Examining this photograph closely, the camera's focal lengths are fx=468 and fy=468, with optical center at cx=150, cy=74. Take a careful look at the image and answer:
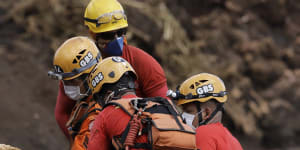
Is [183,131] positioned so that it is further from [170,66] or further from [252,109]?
[252,109]

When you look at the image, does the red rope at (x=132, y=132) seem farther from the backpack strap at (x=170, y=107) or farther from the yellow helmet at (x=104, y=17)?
the yellow helmet at (x=104, y=17)

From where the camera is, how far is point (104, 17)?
5.32 metres

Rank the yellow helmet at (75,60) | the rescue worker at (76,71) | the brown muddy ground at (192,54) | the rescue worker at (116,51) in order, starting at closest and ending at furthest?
the rescue worker at (76,71) → the yellow helmet at (75,60) → the rescue worker at (116,51) → the brown muddy ground at (192,54)

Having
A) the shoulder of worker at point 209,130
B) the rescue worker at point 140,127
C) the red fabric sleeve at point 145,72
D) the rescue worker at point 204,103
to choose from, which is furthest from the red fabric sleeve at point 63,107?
the shoulder of worker at point 209,130

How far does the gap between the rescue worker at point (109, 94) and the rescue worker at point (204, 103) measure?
66 centimetres

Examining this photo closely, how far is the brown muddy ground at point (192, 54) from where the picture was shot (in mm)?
9438

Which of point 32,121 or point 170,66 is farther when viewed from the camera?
point 170,66

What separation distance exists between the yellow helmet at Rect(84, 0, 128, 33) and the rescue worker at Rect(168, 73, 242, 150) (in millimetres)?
1125

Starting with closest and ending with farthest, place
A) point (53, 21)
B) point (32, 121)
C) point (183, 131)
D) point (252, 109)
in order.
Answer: point (183, 131) < point (32, 121) < point (53, 21) < point (252, 109)

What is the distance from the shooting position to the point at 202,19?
14945 mm

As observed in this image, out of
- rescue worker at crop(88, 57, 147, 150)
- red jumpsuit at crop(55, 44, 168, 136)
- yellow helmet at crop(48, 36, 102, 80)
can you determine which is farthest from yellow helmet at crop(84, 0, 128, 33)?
rescue worker at crop(88, 57, 147, 150)

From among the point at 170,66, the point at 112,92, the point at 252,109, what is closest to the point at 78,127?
the point at 112,92

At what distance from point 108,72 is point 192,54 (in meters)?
8.85

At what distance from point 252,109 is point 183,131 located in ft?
32.8
